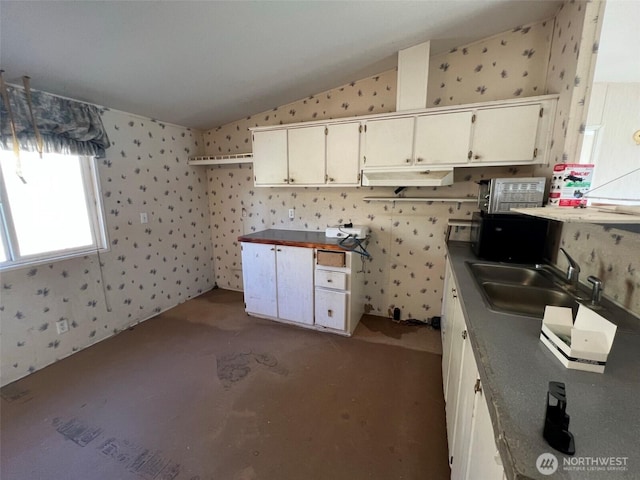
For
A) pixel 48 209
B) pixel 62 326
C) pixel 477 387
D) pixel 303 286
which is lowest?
pixel 62 326

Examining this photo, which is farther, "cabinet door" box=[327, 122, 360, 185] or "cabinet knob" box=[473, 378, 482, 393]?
"cabinet door" box=[327, 122, 360, 185]

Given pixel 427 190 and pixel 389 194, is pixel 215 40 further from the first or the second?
pixel 427 190

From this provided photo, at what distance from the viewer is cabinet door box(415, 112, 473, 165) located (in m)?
2.09

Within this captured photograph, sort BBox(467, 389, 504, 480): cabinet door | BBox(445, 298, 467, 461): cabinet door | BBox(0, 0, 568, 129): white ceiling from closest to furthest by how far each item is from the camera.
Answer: BBox(467, 389, 504, 480): cabinet door, BBox(445, 298, 467, 461): cabinet door, BBox(0, 0, 568, 129): white ceiling

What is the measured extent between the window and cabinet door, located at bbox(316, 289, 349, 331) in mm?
2182

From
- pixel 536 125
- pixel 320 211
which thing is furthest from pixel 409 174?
pixel 320 211

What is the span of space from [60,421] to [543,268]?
3.24 meters

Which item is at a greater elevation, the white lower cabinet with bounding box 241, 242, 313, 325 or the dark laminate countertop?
the dark laminate countertop

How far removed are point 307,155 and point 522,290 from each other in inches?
81.3

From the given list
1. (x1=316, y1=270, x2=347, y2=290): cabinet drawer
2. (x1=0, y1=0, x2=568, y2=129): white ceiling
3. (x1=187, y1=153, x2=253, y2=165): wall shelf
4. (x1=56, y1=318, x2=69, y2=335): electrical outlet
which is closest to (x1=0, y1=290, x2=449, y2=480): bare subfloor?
(x1=56, y1=318, x2=69, y2=335): electrical outlet

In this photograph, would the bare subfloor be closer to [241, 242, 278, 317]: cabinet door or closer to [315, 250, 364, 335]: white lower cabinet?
[315, 250, 364, 335]: white lower cabinet

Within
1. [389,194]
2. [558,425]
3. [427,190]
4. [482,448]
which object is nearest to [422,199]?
[427,190]

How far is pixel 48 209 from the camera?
88.3 inches

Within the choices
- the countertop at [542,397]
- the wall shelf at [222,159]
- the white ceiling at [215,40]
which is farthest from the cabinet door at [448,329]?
the wall shelf at [222,159]
